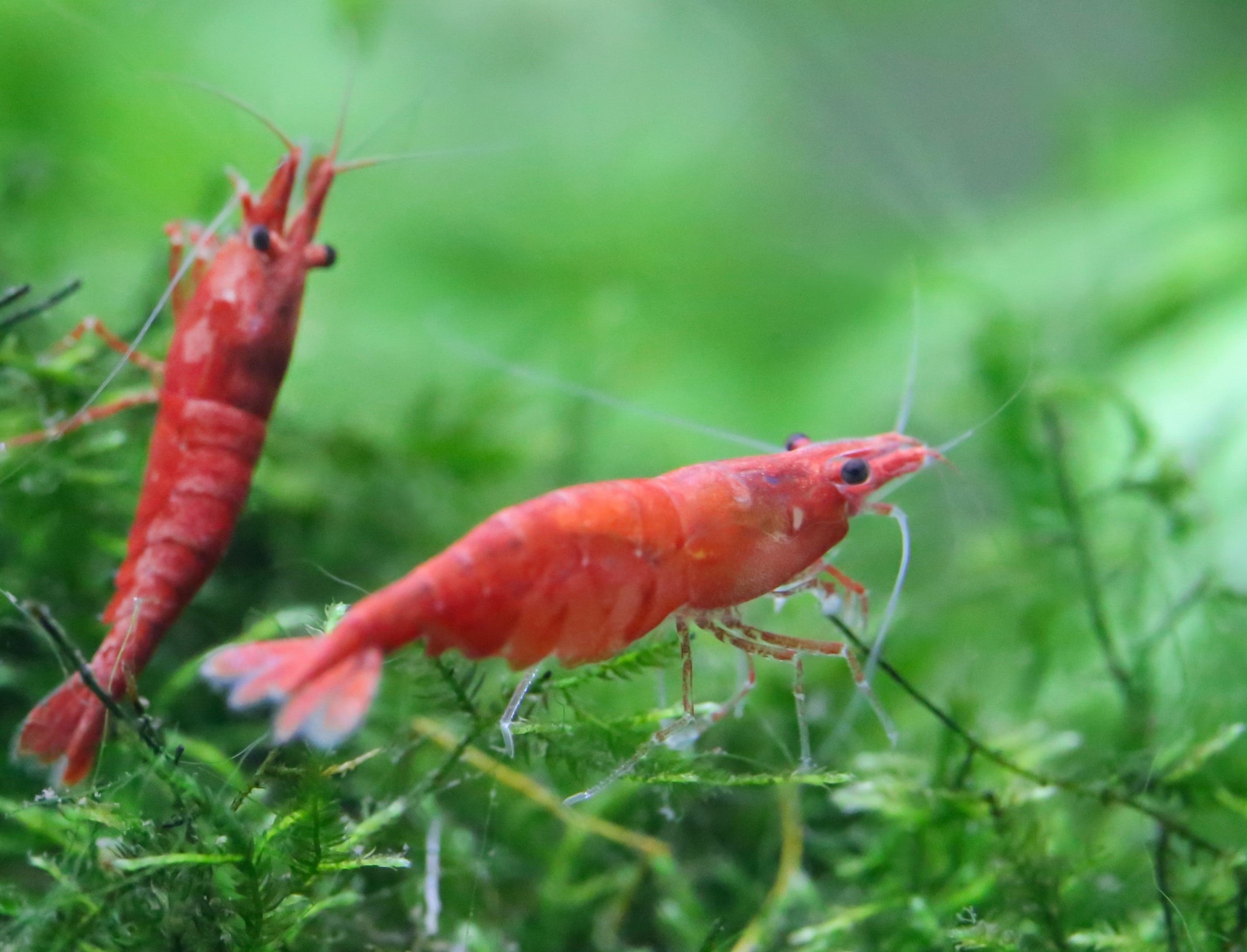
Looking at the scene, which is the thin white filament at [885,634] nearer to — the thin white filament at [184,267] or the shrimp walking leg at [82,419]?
the thin white filament at [184,267]

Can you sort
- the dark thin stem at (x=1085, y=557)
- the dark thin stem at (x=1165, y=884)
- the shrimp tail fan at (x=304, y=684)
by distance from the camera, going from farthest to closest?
the dark thin stem at (x=1085, y=557)
the dark thin stem at (x=1165, y=884)
the shrimp tail fan at (x=304, y=684)

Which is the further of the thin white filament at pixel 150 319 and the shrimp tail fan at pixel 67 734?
the thin white filament at pixel 150 319

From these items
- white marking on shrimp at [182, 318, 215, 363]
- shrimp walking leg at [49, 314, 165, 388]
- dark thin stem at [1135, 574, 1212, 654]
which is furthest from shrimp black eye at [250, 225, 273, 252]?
dark thin stem at [1135, 574, 1212, 654]

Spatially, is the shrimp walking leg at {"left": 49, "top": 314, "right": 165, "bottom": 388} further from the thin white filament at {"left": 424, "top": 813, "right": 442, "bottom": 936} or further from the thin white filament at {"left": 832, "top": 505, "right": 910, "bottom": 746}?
the thin white filament at {"left": 832, "top": 505, "right": 910, "bottom": 746}

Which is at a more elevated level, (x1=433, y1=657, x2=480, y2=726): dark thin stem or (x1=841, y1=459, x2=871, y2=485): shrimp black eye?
(x1=841, y1=459, x2=871, y2=485): shrimp black eye

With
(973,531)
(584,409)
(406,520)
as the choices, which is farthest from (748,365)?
(406,520)

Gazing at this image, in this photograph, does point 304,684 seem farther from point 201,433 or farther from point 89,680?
point 201,433

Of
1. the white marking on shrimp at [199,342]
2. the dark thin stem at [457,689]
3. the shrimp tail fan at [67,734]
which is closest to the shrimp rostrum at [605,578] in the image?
the dark thin stem at [457,689]

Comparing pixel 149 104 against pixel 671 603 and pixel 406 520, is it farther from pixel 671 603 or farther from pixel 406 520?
pixel 671 603
